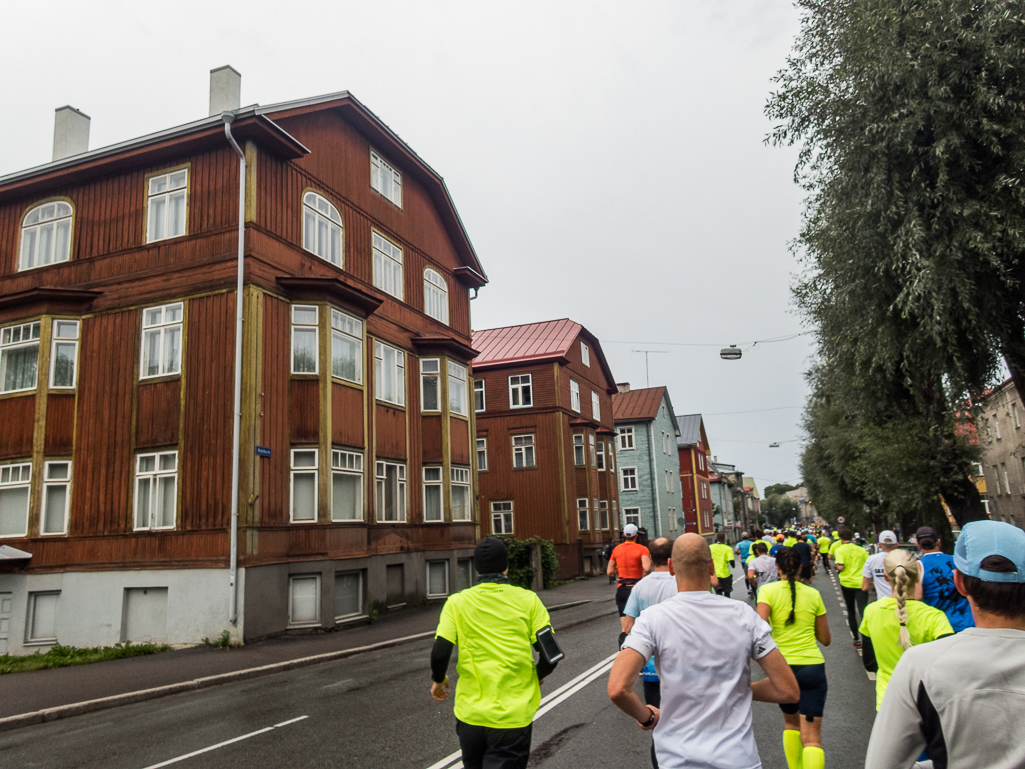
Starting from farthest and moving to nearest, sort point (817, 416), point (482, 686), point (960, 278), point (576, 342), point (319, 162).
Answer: point (576, 342) < point (817, 416) < point (319, 162) < point (960, 278) < point (482, 686)

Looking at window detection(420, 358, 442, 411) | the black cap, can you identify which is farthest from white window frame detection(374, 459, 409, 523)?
the black cap

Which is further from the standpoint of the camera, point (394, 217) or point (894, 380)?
point (394, 217)

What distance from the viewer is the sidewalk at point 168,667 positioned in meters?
11.0

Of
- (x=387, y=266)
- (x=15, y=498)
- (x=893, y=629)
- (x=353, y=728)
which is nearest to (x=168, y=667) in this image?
(x=353, y=728)

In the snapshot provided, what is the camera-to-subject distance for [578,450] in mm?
38312

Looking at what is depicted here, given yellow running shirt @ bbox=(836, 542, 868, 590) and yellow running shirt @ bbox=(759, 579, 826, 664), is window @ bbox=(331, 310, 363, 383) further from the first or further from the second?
yellow running shirt @ bbox=(759, 579, 826, 664)

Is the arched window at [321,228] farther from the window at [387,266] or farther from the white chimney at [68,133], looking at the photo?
the white chimney at [68,133]

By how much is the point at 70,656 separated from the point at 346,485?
6.61m

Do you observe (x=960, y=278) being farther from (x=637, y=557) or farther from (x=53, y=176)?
(x=53, y=176)

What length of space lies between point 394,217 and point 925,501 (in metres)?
17.4

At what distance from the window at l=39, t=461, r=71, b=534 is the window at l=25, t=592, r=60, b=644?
58.7 inches

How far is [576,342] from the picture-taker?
40.1 meters

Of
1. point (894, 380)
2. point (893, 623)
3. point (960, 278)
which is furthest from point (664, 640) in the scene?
point (894, 380)

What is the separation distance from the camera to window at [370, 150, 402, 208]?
23250 millimetres
